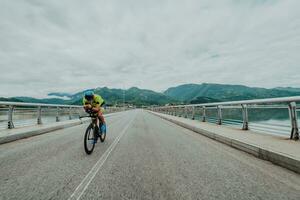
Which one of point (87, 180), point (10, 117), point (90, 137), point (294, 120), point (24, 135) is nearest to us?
point (87, 180)

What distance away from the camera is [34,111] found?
585 inches

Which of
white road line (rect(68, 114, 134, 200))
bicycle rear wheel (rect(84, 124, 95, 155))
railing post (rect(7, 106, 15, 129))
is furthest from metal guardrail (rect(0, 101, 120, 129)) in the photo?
white road line (rect(68, 114, 134, 200))

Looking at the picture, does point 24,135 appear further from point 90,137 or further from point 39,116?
point 39,116

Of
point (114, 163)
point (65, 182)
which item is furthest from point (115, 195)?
point (114, 163)

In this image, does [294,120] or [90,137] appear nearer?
[90,137]

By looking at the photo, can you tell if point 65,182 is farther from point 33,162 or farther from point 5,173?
point 33,162

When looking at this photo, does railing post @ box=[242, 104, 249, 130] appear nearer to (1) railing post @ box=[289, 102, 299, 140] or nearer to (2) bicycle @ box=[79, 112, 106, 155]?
(1) railing post @ box=[289, 102, 299, 140]

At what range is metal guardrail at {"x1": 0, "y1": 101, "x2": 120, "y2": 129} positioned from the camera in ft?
38.2

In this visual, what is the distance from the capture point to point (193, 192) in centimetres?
328

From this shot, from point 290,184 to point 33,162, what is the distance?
224 inches

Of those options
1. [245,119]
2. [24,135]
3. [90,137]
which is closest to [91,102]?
[90,137]

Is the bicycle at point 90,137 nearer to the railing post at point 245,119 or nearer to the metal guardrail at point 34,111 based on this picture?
the metal guardrail at point 34,111

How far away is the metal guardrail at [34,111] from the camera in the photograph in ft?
38.2

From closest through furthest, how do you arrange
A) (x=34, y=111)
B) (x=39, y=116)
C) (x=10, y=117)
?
1. (x=10, y=117)
2. (x=34, y=111)
3. (x=39, y=116)
